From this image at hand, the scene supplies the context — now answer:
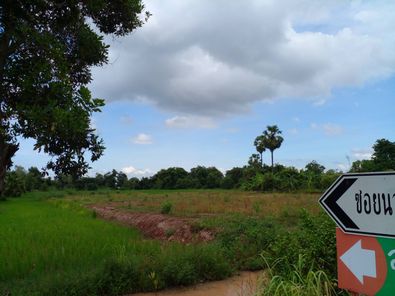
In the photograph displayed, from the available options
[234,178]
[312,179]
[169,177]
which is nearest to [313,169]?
[312,179]

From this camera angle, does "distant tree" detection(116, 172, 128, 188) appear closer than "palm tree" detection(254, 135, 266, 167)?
No

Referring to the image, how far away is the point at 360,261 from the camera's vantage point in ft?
7.39

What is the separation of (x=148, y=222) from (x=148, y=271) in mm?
9196

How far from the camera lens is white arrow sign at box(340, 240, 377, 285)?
2189 mm

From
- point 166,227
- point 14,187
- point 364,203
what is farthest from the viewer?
point 14,187

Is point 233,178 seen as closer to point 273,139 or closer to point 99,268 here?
point 273,139

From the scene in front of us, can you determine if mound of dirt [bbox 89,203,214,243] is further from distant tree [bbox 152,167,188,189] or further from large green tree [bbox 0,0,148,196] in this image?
distant tree [bbox 152,167,188,189]

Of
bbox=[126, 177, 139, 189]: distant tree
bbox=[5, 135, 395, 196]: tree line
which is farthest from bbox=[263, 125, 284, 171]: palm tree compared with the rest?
bbox=[126, 177, 139, 189]: distant tree

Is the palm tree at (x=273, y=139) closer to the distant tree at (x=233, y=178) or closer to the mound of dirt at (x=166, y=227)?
the distant tree at (x=233, y=178)

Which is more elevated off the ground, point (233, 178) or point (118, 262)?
point (233, 178)

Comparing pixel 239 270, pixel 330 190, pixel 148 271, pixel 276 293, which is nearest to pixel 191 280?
pixel 148 271

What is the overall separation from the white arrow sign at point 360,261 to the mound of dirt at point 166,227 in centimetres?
912

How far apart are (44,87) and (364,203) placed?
3.59 meters

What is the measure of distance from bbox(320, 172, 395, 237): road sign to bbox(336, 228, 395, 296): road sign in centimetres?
7
